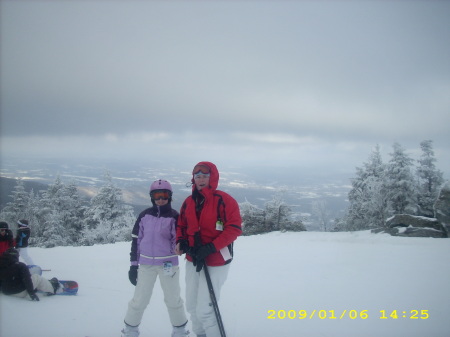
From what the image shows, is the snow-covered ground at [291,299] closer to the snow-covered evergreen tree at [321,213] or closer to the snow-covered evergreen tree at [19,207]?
the snow-covered evergreen tree at [19,207]

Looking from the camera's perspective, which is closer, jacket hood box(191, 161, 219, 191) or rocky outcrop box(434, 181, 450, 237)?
jacket hood box(191, 161, 219, 191)

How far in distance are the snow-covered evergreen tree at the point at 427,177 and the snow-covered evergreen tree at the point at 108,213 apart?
30.6 meters

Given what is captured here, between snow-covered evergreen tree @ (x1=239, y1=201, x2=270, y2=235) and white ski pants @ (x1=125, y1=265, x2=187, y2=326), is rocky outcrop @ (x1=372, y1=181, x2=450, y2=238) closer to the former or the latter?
white ski pants @ (x1=125, y1=265, x2=187, y2=326)

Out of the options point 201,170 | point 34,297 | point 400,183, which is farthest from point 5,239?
point 400,183

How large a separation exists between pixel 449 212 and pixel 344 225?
21.2m

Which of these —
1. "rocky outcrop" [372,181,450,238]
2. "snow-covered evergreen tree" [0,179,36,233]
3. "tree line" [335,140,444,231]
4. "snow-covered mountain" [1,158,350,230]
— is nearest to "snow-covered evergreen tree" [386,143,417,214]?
"tree line" [335,140,444,231]

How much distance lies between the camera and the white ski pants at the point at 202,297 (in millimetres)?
3400

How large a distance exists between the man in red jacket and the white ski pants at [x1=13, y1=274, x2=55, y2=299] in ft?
10.8

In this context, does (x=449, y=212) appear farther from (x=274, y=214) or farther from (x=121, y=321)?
(x=274, y=214)

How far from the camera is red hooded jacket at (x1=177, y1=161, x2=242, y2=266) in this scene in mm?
3430

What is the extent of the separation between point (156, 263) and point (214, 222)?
1092 millimetres

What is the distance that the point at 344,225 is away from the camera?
31.2m

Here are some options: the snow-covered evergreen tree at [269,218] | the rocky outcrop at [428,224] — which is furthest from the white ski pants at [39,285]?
the snow-covered evergreen tree at [269,218]

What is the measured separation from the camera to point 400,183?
979 inches
